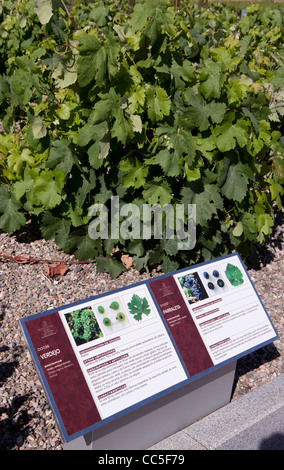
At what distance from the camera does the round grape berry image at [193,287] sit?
9.05 ft

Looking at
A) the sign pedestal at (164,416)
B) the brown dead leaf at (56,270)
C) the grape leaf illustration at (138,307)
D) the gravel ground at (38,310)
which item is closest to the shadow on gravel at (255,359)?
the gravel ground at (38,310)

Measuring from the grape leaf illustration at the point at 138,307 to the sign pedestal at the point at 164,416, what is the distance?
1.43 feet

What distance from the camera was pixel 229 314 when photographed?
113 inches

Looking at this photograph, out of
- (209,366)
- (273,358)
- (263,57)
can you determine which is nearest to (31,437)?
(209,366)

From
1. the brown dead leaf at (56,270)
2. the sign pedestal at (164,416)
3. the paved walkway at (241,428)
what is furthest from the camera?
the brown dead leaf at (56,270)

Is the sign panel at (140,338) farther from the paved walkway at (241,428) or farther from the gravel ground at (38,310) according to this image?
the gravel ground at (38,310)

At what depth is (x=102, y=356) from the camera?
235cm

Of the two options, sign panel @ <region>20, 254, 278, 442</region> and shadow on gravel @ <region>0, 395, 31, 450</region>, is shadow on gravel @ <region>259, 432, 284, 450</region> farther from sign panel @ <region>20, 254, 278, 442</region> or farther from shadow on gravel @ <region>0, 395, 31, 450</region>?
shadow on gravel @ <region>0, 395, 31, 450</region>

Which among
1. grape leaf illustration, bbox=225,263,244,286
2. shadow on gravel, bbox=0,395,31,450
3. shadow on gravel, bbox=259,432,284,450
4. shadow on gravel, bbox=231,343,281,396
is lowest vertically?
shadow on gravel, bbox=259,432,284,450

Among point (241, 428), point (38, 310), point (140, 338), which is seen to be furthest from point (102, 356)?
point (38, 310)

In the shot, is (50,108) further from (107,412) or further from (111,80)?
(107,412)

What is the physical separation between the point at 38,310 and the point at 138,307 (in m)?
1.26

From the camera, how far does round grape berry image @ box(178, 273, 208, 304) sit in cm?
276

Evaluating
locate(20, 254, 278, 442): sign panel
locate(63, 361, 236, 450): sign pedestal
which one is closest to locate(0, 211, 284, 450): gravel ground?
locate(63, 361, 236, 450): sign pedestal
